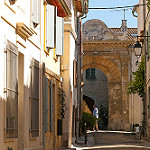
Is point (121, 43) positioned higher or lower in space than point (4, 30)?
higher

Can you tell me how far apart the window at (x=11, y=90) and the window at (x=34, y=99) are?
227 centimetres

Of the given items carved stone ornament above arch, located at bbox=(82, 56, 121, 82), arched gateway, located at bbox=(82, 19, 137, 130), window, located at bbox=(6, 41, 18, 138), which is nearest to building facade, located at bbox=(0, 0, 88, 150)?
window, located at bbox=(6, 41, 18, 138)

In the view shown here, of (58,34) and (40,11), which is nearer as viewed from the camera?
(40,11)

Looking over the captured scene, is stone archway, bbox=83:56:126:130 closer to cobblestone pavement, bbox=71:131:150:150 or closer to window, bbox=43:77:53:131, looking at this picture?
cobblestone pavement, bbox=71:131:150:150

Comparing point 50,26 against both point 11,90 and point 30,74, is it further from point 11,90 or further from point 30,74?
point 11,90

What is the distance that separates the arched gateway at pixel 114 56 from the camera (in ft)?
131

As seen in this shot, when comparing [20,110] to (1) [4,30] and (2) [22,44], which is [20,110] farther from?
(1) [4,30]

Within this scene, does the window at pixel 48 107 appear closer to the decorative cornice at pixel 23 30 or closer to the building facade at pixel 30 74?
the building facade at pixel 30 74

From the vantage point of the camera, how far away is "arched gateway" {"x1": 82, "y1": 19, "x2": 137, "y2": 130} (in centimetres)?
3994

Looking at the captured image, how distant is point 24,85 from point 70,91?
8.64 m

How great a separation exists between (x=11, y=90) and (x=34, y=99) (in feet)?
9.94

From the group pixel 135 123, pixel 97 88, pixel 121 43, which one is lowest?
pixel 135 123

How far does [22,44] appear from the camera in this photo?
37.1ft

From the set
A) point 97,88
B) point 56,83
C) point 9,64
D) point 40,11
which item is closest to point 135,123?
point 97,88
